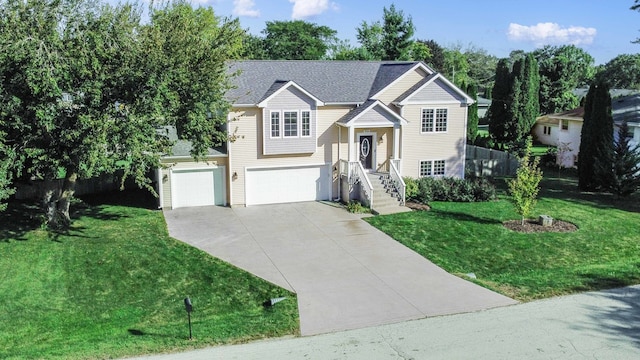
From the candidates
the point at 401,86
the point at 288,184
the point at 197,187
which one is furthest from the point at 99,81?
the point at 401,86

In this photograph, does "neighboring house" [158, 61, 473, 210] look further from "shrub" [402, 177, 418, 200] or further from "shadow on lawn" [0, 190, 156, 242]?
"shadow on lawn" [0, 190, 156, 242]

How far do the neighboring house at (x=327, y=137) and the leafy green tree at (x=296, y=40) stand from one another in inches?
1933

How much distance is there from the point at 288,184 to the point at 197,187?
14.0 ft

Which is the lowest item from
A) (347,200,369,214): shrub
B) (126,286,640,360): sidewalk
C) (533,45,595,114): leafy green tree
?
(126,286,640,360): sidewalk

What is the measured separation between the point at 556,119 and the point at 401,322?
112ft

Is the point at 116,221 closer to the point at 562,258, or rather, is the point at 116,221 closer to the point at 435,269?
the point at 435,269

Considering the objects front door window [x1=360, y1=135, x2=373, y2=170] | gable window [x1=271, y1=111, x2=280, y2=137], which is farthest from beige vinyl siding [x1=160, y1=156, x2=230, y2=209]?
front door window [x1=360, y1=135, x2=373, y2=170]

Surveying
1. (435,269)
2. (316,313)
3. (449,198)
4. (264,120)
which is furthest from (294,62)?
(316,313)

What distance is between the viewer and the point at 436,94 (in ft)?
89.4

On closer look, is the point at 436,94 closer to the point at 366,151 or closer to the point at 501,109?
the point at 366,151

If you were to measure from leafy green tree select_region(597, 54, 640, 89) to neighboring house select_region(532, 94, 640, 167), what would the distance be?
102 ft

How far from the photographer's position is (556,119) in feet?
139

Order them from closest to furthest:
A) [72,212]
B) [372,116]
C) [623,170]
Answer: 1. [72,212]
2. [372,116]
3. [623,170]

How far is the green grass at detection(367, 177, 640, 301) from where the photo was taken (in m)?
16.7
